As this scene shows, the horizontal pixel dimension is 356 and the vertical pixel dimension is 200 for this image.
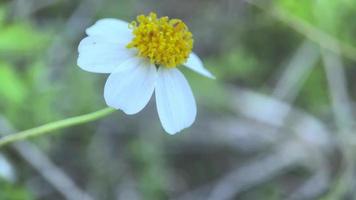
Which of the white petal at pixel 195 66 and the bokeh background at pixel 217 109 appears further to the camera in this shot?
the bokeh background at pixel 217 109

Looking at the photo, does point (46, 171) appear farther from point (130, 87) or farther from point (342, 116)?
point (342, 116)

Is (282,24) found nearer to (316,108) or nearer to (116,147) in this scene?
(316,108)

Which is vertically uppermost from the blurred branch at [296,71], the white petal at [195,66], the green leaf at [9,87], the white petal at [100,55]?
the blurred branch at [296,71]

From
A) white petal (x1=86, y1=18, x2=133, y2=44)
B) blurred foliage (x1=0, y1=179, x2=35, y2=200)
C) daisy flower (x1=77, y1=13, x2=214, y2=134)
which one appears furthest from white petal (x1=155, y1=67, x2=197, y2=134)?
blurred foliage (x1=0, y1=179, x2=35, y2=200)

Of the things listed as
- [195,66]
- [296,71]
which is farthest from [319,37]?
[195,66]

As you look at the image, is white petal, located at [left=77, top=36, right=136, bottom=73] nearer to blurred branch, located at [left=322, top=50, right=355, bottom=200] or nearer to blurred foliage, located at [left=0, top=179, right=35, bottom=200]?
blurred foliage, located at [left=0, top=179, right=35, bottom=200]

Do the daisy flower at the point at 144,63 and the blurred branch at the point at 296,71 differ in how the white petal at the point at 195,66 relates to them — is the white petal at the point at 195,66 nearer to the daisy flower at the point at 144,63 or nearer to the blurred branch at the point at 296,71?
the daisy flower at the point at 144,63

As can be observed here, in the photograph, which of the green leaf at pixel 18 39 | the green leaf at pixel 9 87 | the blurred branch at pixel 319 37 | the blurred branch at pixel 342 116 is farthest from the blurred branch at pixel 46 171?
the blurred branch at pixel 319 37
